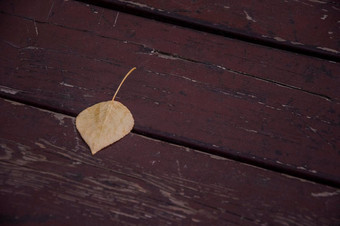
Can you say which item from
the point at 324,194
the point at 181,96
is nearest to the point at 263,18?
the point at 181,96

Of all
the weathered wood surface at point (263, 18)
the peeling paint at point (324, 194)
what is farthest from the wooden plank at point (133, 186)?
the weathered wood surface at point (263, 18)

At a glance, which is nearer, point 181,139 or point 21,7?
point 181,139

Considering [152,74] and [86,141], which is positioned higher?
→ [152,74]

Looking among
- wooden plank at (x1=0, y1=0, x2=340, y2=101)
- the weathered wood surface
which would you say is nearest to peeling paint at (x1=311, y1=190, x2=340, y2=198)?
wooden plank at (x1=0, y1=0, x2=340, y2=101)

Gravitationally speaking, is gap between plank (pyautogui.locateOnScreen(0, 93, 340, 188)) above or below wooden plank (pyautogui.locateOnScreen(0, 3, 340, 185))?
below

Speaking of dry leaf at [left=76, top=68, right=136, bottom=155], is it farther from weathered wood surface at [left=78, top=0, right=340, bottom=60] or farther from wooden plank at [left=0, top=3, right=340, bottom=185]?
weathered wood surface at [left=78, top=0, right=340, bottom=60]

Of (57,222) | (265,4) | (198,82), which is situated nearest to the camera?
(57,222)

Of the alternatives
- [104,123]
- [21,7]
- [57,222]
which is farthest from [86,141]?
[21,7]

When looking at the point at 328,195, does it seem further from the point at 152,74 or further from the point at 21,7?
the point at 21,7
